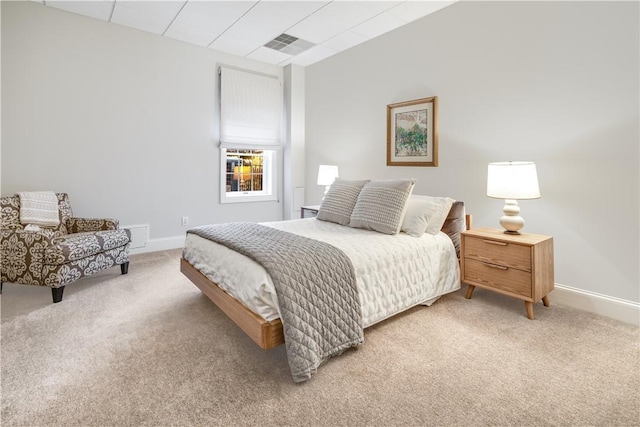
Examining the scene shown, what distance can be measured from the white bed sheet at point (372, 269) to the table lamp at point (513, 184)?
53 cm

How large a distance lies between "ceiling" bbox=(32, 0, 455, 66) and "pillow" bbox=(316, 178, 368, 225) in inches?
72.6

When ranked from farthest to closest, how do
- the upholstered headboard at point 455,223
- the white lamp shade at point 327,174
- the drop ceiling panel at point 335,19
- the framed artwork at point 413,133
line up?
the white lamp shade at point 327,174, the framed artwork at point 413,133, the drop ceiling panel at point 335,19, the upholstered headboard at point 455,223

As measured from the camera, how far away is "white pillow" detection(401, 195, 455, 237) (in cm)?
282

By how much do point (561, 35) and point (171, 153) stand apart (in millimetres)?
4346

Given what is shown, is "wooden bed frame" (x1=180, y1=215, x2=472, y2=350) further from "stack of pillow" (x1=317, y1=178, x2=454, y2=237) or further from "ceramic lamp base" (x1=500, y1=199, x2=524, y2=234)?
"ceramic lamp base" (x1=500, y1=199, x2=524, y2=234)

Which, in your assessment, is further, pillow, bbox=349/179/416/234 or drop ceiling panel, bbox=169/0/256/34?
drop ceiling panel, bbox=169/0/256/34

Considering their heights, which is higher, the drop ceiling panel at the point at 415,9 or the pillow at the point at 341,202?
the drop ceiling panel at the point at 415,9

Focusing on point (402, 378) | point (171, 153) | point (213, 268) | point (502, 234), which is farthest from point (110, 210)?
point (502, 234)

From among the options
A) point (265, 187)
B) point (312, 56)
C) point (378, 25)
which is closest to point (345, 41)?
point (378, 25)

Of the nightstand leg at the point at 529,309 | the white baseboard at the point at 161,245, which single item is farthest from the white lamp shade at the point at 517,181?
the white baseboard at the point at 161,245

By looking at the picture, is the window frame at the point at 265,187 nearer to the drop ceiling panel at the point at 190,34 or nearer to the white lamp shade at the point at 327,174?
the white lamp shade at the point at 327,174

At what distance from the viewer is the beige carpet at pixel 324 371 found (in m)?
1.50

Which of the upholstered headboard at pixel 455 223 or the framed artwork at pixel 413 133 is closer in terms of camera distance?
the upholstered headboard at pixel 455 223

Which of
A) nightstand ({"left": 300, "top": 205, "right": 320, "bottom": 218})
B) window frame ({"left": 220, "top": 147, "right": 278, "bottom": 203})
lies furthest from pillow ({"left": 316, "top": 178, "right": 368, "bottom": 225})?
window frame ({"left": 220, "top": 147, "right": 278, "bottom": 203})
